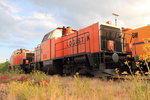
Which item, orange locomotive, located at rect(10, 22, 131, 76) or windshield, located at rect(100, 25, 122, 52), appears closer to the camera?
orange locomotive, located at rect(10, 22, 131, 76)

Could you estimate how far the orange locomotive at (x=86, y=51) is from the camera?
785 cm

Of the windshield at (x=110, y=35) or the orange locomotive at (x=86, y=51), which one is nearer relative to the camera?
the orange locomotive at (x=86, y=51)

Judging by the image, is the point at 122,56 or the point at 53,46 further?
the point at 53,46

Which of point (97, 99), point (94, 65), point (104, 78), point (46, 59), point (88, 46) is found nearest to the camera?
point (97, 99)

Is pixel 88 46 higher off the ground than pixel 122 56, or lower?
higher

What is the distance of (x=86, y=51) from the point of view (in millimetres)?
8719

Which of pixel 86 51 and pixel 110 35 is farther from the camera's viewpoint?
pixel 110 35

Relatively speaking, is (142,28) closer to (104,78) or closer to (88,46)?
(88,46)

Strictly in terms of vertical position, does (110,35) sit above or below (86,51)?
above

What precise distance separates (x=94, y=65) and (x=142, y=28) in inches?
199

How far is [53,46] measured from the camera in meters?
11.0

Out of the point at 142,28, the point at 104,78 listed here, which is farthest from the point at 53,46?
the point at 142,28

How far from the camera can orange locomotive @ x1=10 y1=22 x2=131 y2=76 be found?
785cm

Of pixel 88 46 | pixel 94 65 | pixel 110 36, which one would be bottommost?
pixel 94 65
